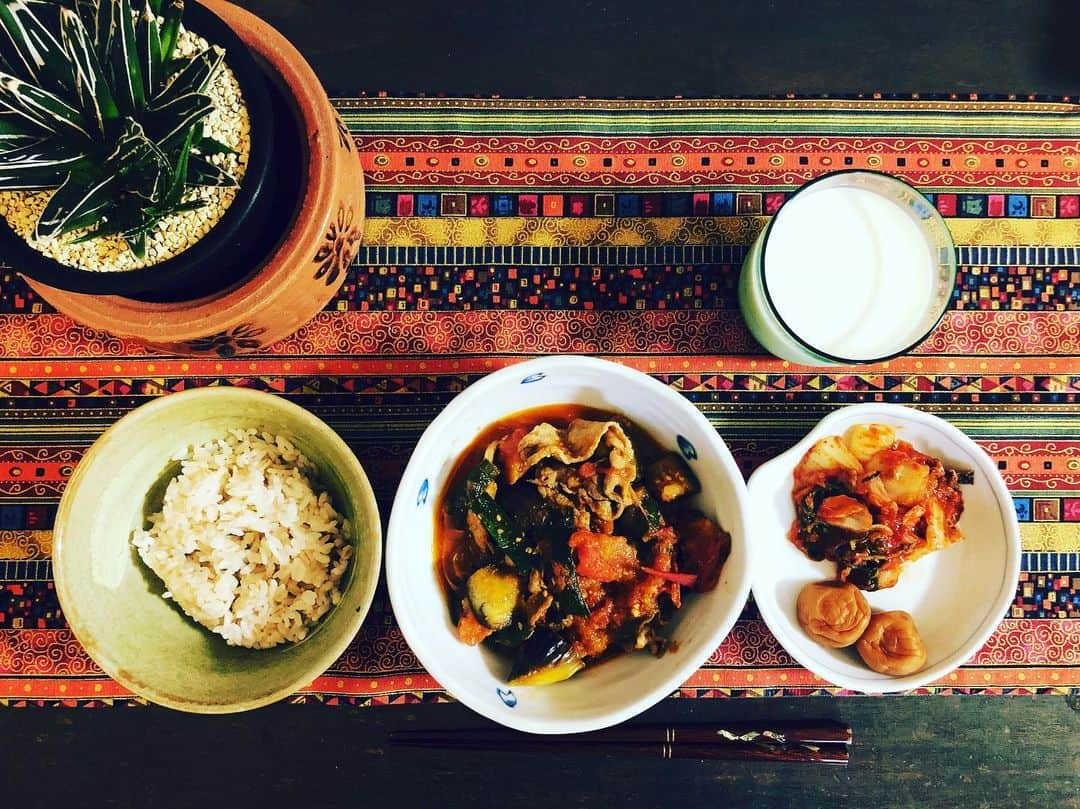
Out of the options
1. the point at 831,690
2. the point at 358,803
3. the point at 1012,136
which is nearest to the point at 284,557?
the point at 358,803

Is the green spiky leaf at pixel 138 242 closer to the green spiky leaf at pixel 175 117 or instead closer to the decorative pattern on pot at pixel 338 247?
the green spiky leaf at pixel 175 117

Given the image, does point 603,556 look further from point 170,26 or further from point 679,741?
point 170,26

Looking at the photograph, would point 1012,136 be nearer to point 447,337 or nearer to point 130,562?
point 447,337

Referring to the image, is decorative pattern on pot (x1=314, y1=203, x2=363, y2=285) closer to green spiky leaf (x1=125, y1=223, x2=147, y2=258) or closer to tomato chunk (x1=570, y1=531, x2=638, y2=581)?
green spiky leaf (x1=125, y1=223, x2=147, y2=258)

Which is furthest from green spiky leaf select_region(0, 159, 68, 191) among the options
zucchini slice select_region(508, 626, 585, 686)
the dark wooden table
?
zucchini slice select_region(508, 626, 585, 686)

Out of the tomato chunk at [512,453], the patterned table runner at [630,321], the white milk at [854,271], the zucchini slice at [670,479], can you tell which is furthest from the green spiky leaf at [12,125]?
the white milk at [854,271]

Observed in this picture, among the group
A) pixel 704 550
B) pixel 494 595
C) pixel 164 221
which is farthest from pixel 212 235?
pixel 704 550
